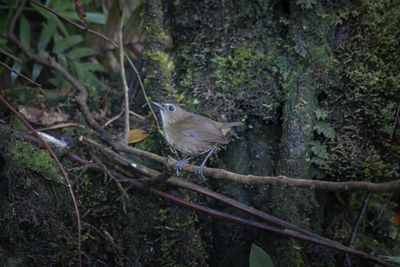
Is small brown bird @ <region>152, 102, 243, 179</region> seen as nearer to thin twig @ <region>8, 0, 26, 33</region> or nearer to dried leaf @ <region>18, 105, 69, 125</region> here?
dried leaf @ <region>18, 105, 69, 125</region>

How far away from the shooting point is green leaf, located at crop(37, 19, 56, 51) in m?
3.99

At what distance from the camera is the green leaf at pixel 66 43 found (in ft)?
13.0

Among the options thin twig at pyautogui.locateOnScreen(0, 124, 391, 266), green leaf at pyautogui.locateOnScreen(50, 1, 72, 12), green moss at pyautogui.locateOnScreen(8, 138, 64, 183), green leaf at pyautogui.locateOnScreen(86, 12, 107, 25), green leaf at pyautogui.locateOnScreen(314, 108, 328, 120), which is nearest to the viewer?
thin twig at pyautogui.locateOnScreen(0, 124, 391, 266)

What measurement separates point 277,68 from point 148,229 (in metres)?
1.87

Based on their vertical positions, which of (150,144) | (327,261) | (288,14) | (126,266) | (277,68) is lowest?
(126,266)

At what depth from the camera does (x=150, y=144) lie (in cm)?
312

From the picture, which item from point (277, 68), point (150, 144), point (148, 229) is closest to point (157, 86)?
point (150, 144)

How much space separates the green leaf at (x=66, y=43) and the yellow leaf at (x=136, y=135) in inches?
67.1

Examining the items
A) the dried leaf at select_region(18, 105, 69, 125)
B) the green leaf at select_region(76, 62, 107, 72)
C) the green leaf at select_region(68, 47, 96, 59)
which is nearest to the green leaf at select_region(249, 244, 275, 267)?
the dried leaf at select_region(18, 105, 69, 125)

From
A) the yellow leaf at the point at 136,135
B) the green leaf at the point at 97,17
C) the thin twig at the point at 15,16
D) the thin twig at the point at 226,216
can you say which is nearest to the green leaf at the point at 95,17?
the green leaf at the point at 97,17

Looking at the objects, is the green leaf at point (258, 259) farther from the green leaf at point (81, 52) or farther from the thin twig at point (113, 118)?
the green leaf at point (81, 52)

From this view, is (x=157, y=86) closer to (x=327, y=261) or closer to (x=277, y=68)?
(x=277, y=68)

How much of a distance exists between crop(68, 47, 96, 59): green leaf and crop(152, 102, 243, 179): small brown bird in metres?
1.78

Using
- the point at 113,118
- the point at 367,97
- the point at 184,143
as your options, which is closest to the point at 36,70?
the point at 113,118
